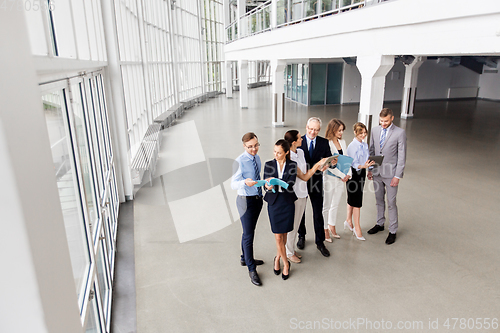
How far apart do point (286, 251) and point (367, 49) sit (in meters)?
5.19

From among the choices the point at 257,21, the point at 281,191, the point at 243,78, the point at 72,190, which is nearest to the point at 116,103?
the point at 72,190

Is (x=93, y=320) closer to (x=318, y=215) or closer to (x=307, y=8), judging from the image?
(x=318, y=215)

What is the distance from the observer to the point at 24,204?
1189 mm

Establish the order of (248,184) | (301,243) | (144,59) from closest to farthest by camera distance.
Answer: (248,184)
(301,243)
(144,59)

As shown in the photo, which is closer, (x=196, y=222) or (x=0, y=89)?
(x=0, y=89)

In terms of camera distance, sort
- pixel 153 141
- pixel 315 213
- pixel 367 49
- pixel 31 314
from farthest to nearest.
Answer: pixel 153 141 < pixel 367 49 < pixel 315 213 < pixel 31 314

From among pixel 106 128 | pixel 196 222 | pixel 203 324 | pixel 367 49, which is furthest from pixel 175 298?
pixel 367 49

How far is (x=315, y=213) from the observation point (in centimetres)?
498

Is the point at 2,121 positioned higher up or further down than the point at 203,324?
higher up

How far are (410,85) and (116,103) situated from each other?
48.1 ft

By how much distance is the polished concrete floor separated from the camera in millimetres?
3879

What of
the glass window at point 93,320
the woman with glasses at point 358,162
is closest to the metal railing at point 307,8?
the woman with glasses at point 358,162

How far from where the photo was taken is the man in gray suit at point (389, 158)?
16.6 ft

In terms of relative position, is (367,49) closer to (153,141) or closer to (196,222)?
(196,222)
